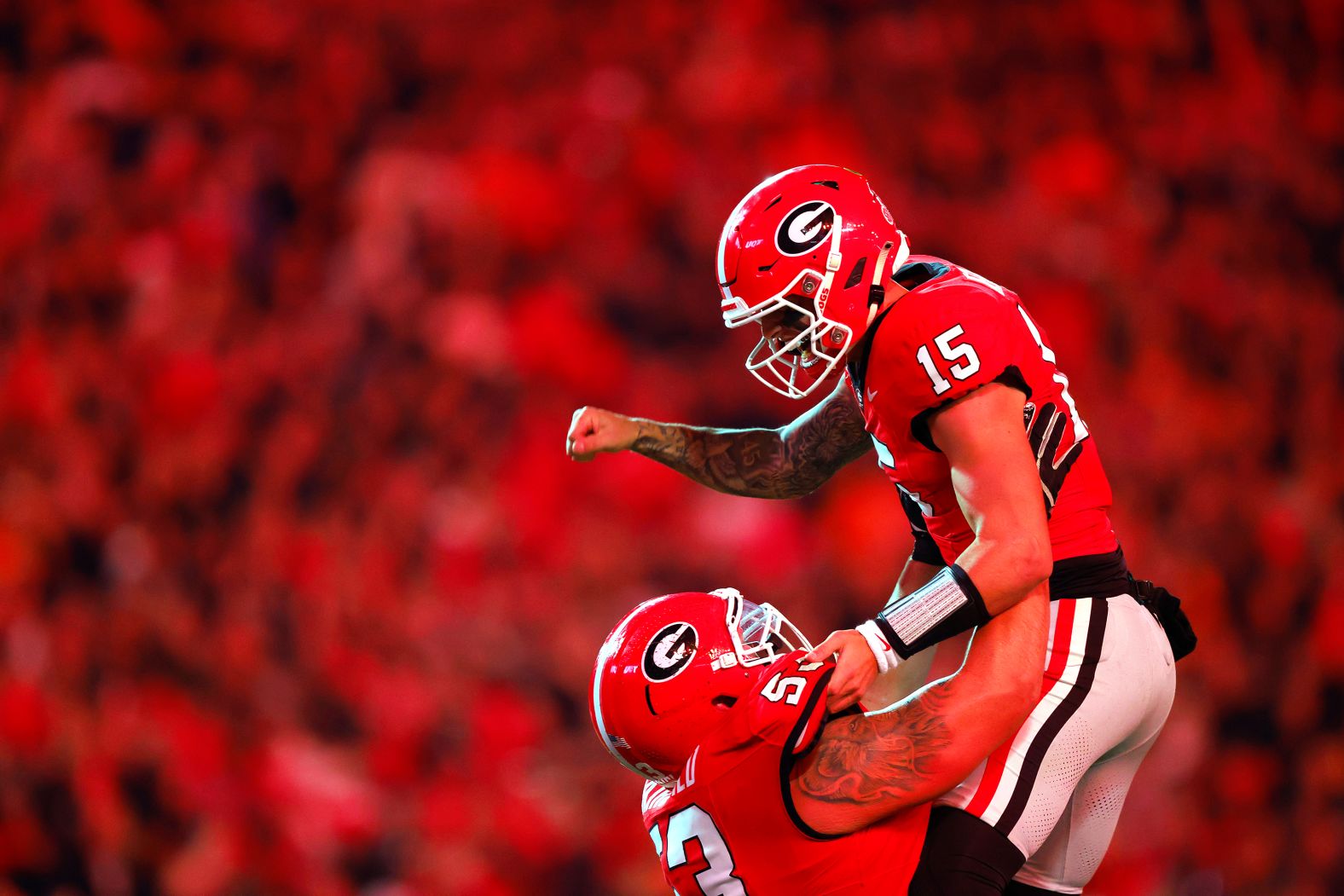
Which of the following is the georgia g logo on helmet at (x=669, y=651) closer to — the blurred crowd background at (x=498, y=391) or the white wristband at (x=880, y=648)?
the white wristband at (x=880, y=648)

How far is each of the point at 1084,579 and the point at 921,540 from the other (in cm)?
40

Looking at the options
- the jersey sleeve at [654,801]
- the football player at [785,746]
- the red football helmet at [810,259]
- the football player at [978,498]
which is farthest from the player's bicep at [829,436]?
the jersey sleeve at [654,801]

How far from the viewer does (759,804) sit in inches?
64.4

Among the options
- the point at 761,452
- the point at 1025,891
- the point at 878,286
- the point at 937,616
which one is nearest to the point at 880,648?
the point at 937,616

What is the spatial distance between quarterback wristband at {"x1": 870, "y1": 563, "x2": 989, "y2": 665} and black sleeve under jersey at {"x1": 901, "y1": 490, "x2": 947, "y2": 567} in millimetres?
411

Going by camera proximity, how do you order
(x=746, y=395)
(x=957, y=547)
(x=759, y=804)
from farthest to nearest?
(x=746, y=395), (x=957, y=547), (x=759, y=804)

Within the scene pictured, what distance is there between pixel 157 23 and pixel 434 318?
1.29 meters

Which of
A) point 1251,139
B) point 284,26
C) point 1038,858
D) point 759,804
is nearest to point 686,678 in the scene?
point 759,804

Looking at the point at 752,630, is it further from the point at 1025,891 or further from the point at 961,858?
the point at 1025,891

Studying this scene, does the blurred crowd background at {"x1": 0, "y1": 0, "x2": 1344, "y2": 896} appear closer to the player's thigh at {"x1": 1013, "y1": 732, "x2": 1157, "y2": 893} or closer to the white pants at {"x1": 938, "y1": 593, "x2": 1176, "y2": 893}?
the player's thigh at {"x1": 1013, "y1": 732, "x2": 1157, "y2": 893}

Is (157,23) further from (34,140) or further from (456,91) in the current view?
(456,91)

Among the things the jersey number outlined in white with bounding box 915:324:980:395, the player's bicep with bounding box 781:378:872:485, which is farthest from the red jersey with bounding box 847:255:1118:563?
the player's bicep with bounding box 781:378:872:485

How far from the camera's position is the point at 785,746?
161 cm

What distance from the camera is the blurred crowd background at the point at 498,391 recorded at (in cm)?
386
